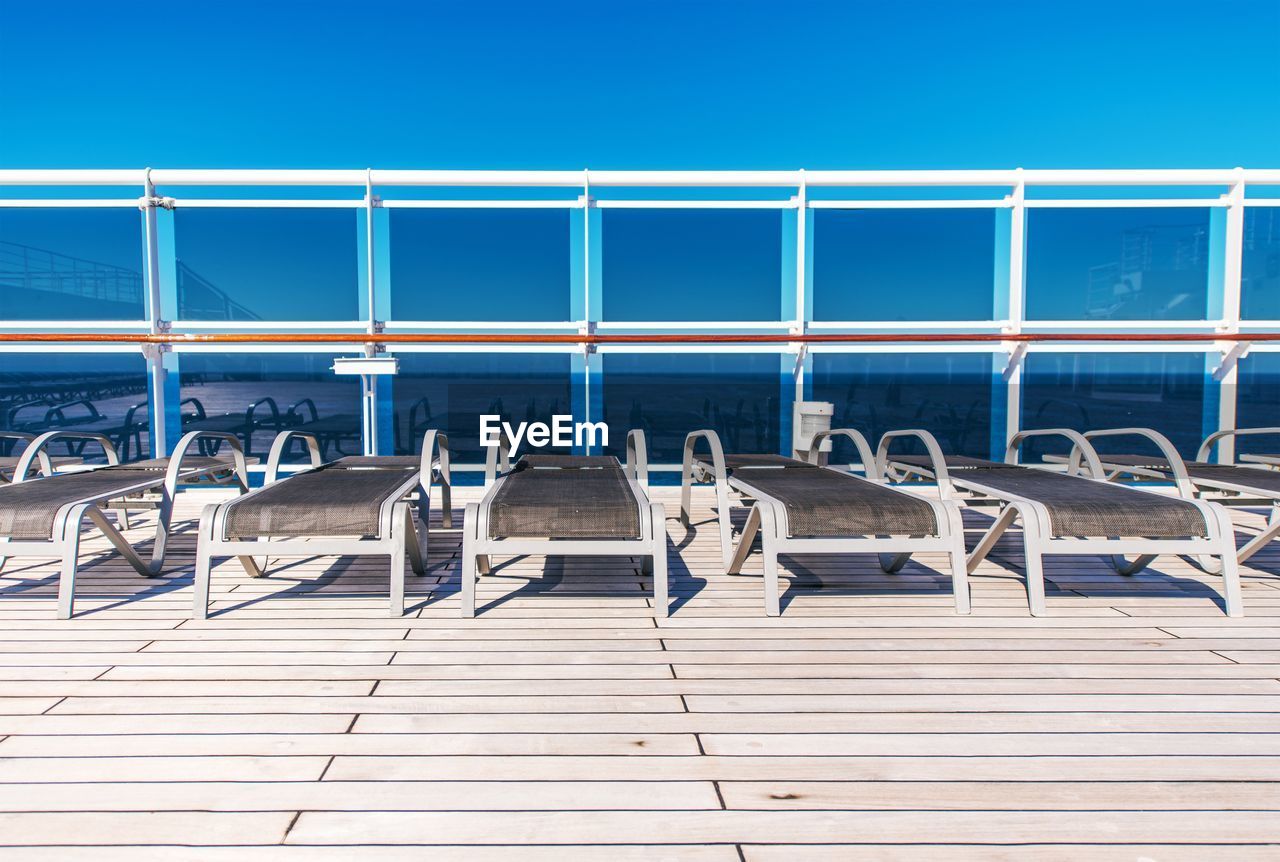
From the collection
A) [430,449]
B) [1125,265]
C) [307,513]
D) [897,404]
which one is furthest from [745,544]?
[897,404]

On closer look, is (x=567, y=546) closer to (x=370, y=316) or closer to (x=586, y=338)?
(x=586, y=338)

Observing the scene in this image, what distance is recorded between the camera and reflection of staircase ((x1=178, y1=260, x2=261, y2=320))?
21.7 feet

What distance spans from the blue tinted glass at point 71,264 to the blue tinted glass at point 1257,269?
8977 mm

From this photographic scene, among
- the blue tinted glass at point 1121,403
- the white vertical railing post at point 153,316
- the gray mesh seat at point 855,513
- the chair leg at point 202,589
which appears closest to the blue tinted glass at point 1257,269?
the blue tinted glass at point 1121,403

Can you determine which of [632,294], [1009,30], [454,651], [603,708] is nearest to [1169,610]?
[603,708]

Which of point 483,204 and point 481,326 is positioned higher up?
point 483,204

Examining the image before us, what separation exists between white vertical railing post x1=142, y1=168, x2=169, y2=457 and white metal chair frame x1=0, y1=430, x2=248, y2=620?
1.00 metres

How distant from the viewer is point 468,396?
43.4 m

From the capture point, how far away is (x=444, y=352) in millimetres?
5898

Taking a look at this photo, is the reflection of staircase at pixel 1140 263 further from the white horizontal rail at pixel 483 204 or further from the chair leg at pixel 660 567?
the chair leg at pixel 660 567

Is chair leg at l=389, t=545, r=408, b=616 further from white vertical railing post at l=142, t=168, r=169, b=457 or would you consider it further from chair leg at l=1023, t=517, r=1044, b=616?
white vertical railing post at l=142, t=168, r=169, b=457

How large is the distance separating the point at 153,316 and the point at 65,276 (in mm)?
3343

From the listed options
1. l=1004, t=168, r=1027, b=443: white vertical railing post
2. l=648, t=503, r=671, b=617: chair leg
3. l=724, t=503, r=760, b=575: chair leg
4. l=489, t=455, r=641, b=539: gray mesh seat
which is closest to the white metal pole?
l=489, t=455, r=641, b=539: gray mesh seat

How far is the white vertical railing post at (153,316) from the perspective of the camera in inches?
227
